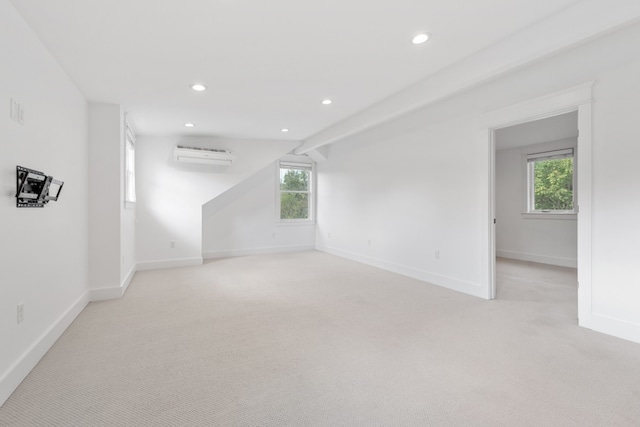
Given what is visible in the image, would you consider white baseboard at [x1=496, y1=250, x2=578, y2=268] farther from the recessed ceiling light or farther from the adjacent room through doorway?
the recessed ceiling light

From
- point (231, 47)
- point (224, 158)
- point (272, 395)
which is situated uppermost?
point (231, 47)

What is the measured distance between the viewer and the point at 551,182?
5879 mm

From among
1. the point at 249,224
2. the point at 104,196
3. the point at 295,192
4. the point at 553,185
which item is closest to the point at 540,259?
the point at 553,185

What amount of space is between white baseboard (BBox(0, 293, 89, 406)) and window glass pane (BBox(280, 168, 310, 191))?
4.67 metres

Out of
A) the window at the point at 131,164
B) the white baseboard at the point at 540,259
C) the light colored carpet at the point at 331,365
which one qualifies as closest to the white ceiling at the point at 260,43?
the window at the point at 131,164

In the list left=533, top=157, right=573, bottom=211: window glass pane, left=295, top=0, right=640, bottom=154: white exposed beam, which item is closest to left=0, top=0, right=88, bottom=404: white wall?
left=295, top=0, right=640, bottom=154: white exposed beam

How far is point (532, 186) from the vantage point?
6176 mm

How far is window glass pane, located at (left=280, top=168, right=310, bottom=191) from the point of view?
7.09 metres

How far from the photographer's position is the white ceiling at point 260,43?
204 centimetres

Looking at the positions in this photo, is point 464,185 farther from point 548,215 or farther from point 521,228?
point 521,228

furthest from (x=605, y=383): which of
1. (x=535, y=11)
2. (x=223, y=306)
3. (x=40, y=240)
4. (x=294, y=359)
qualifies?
(x=40, y=240)

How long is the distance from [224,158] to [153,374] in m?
4.29

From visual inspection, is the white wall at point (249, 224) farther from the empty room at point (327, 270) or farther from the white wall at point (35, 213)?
the white wall at point (35, 213)

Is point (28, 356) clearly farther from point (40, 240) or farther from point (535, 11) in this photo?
point (535, 11)
